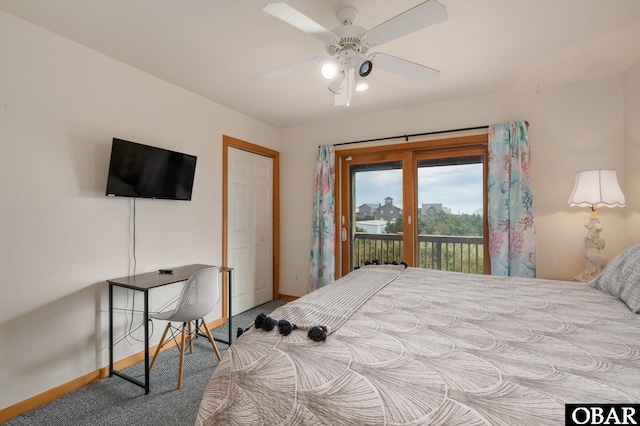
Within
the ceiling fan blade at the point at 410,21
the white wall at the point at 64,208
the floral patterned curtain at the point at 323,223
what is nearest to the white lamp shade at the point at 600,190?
the ceiling fan blade at the point at 410,21

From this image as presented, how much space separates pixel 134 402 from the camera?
6.72 feet

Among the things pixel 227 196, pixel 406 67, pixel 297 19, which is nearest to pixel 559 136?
pixel 406 67

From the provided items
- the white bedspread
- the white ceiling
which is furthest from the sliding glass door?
the white bedspread

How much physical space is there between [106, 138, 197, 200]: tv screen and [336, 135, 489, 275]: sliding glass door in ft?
6.47

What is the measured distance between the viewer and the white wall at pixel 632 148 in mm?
2475

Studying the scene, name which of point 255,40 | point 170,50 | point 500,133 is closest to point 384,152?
point 500,133

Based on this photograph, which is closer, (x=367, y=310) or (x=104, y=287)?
(x=367, y=310)

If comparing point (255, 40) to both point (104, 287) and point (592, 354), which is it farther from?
point (592, 354)

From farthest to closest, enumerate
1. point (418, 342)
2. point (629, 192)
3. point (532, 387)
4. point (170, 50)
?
point (629, 192) < point (170, 50) < point (418, 342) < point (532, 387)

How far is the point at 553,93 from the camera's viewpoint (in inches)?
→ 115

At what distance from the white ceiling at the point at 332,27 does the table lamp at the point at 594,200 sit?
38.7 inches

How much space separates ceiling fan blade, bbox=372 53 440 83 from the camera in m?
1.86

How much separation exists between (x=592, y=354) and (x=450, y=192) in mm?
2597

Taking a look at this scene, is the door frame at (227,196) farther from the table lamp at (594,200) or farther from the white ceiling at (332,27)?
the table lamp at (594,200)
